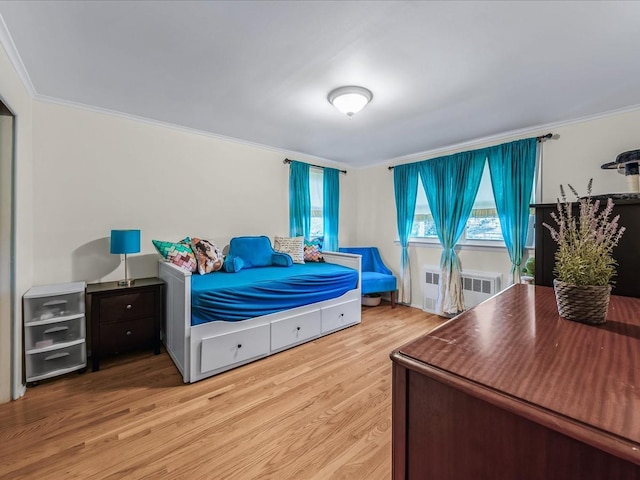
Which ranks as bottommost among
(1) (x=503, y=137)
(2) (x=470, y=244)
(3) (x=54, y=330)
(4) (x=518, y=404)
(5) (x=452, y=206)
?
(3) (x=54, y=330)

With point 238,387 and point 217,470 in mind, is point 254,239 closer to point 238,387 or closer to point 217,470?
point 238,387

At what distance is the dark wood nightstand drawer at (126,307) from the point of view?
7.57ft

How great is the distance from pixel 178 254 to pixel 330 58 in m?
2.21

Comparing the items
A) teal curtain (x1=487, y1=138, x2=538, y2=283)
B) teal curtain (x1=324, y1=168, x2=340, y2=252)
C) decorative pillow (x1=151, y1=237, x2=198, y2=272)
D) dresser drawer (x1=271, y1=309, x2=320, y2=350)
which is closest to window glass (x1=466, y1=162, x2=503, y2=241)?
teal curtain (x1=487, y1=138, x2=538, y2=283)

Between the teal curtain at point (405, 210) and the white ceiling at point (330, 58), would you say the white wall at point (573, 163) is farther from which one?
the white ceiling at point (330, 58)

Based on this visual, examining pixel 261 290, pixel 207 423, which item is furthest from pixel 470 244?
pixel 207 423

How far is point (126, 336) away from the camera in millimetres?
2402

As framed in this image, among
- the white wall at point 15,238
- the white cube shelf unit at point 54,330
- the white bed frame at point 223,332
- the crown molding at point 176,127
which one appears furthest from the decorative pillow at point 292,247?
the white wall at point 15,238

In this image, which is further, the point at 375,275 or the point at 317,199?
the point at 317,199

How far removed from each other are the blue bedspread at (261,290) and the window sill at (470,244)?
50.6 inches

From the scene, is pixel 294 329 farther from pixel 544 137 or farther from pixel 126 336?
pixel 544 137

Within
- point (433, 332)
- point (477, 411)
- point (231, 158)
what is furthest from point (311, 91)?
point (477, 411)

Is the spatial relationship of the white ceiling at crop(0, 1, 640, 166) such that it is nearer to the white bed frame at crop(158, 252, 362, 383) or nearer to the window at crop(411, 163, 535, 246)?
the window at crop(411, 163, 535, 246)

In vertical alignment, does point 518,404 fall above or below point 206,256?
below
